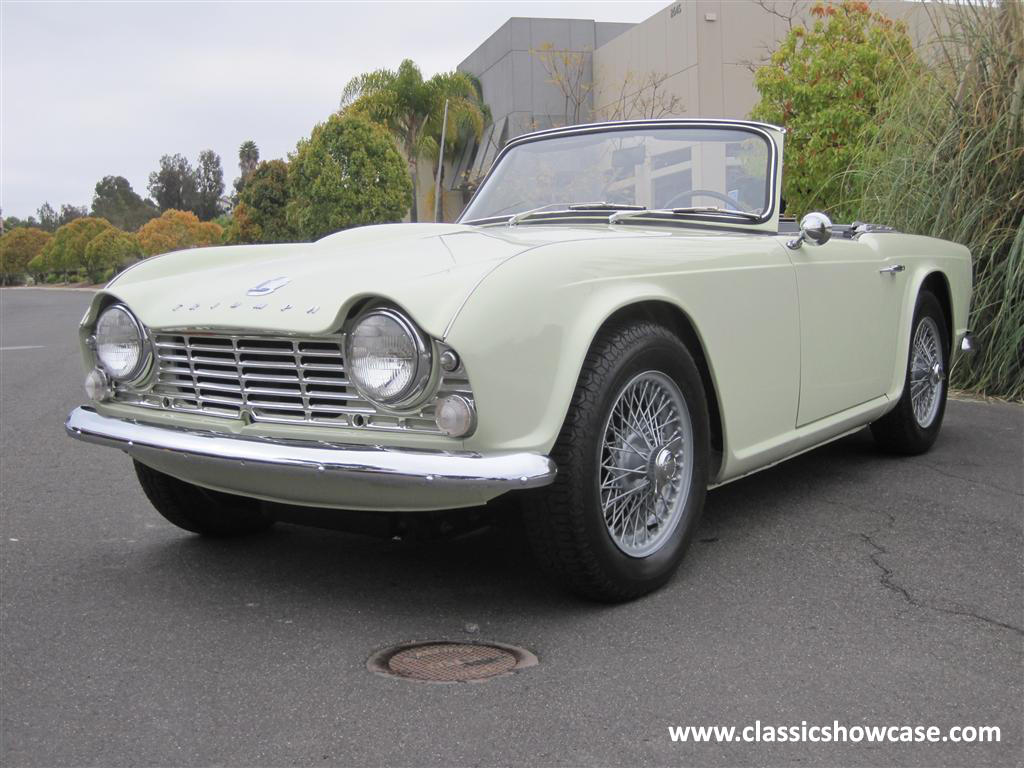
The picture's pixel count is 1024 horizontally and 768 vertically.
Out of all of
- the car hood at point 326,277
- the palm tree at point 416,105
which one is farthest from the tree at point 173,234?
the car hood at point 326,277

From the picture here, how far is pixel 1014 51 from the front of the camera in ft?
21.7

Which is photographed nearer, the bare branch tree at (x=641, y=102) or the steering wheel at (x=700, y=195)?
the steering wheel at (x=700, y=195)

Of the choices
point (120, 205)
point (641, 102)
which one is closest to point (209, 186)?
point (120, 205)

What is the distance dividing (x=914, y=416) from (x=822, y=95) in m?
9.24

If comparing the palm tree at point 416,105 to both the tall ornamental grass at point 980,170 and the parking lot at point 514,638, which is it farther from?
the parking lot at point 514,638

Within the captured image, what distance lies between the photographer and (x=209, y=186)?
4690 inches

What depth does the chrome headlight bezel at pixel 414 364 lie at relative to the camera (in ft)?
8.74

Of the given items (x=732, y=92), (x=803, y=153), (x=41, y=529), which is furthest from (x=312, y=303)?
(x=732, y=92)

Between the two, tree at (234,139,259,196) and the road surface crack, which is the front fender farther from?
tree at (234,139,259,196)

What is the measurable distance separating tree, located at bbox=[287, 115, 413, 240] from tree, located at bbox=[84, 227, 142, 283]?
30859 mm

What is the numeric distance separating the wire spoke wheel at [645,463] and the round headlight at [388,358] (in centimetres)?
56

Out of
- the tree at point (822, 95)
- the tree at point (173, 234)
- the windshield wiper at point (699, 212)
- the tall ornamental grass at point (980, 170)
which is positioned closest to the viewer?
the windshield wiper at point (699, 212)

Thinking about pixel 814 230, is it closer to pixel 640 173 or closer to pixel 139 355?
pixel 640 173

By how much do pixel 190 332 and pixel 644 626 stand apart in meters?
1.49
